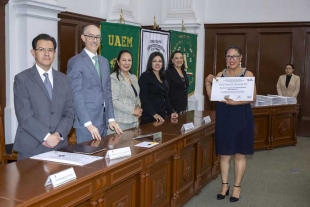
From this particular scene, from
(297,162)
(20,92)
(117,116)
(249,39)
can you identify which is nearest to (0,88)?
(117,116)

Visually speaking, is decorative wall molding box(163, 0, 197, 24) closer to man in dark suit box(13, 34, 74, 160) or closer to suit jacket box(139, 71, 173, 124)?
suit jacket box(139, 71, 173, 124)

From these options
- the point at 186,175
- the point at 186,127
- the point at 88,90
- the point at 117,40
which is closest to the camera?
the point at 88,90

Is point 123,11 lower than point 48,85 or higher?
higher

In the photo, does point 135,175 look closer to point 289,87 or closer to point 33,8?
point 33,8

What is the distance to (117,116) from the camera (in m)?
3.77

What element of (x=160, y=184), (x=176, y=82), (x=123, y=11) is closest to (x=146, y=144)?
(x=160, y=184)

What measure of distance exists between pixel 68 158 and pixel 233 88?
71.9 inches

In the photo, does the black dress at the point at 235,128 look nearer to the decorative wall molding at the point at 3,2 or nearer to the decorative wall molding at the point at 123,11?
the decorative wall molding at the point at 3,2

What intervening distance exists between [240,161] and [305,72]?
15.5ft

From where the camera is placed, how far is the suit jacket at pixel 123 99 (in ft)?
12.1

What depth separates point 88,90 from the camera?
311cm

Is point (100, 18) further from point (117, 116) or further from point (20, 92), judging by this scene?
point (20, 92)

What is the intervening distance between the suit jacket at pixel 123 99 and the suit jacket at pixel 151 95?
1.15 feet

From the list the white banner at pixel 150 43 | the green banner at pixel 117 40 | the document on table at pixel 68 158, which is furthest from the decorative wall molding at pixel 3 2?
the document on table at pixel 68 158
